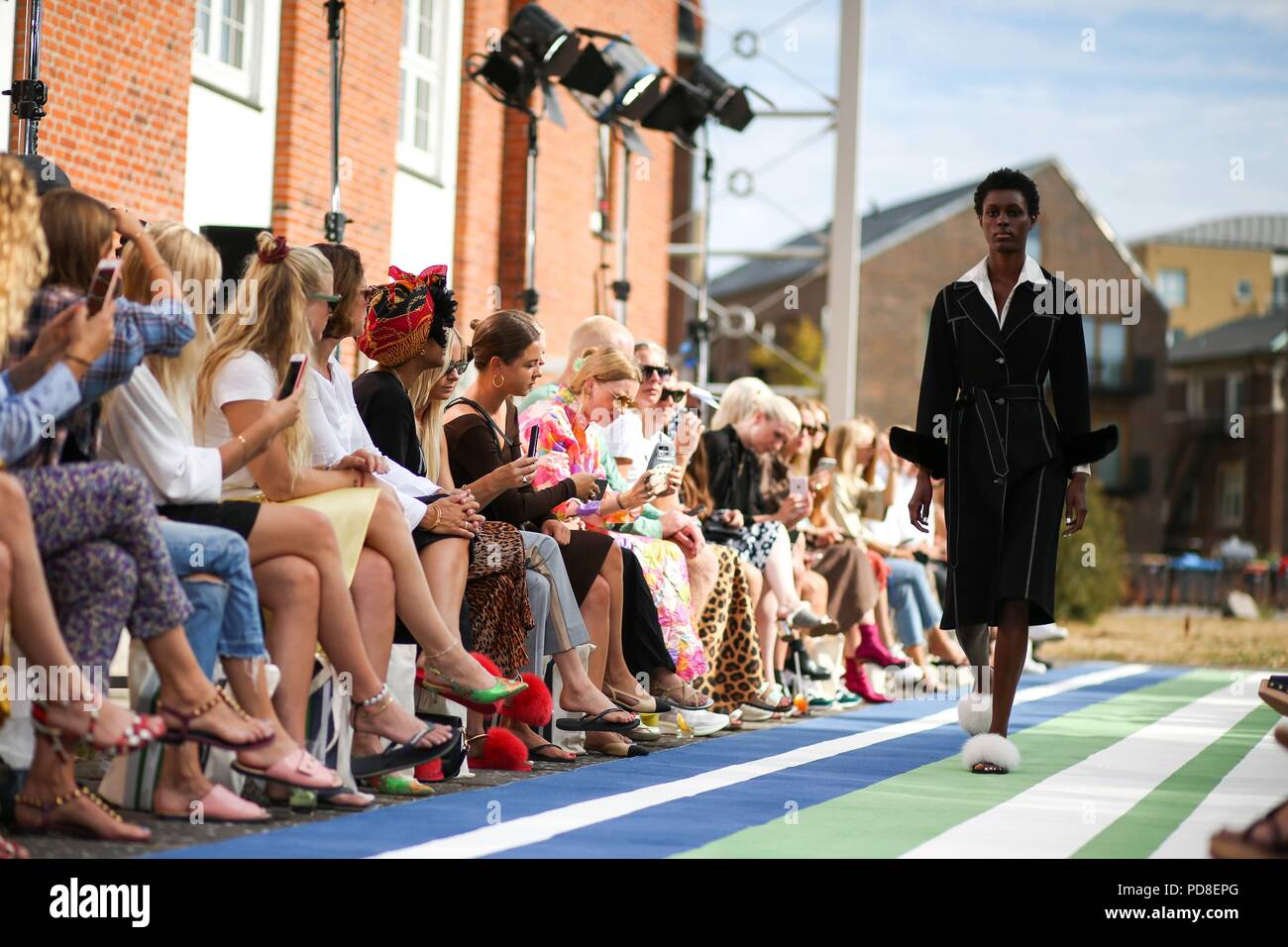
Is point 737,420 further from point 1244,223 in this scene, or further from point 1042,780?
point 1244,223

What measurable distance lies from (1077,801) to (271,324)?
272 cm

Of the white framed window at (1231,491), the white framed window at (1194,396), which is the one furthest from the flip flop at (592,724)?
the white framed window at (1194,396)

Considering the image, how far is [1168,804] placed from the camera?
4.99m

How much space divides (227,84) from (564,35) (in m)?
2.16

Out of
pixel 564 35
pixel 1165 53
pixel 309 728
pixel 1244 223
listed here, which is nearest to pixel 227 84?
pixel 564 35

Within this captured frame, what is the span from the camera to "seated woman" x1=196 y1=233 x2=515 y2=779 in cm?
457

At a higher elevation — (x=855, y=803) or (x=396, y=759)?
(x=396, y=759)

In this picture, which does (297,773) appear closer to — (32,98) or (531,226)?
(32,98)

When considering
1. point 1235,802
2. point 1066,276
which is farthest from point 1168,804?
point 1066,276

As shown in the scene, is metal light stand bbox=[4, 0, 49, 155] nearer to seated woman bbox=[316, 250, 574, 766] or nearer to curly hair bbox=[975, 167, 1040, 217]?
seated woman bbox=[316, 250, 574, 766]

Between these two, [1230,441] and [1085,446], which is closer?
[1085,446]

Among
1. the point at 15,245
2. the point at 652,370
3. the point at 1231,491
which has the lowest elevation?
the point at 15,245

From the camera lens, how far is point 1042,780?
5539mm

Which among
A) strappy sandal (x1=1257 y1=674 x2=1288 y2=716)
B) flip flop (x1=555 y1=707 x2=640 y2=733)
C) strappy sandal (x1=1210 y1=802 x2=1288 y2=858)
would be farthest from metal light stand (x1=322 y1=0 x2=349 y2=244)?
strappy sandal (x1=1210 y1=802 x2=1288 y2=858)
